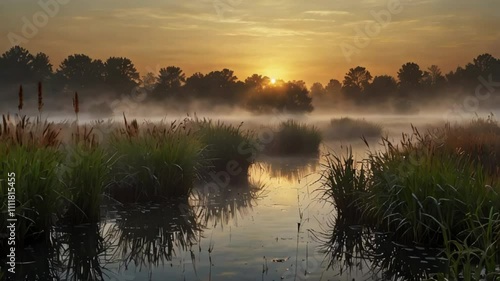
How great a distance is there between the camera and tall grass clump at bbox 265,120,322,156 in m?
25.0

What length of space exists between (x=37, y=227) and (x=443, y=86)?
79953 mm

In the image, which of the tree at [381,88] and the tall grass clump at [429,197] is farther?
the tree at [381,88]

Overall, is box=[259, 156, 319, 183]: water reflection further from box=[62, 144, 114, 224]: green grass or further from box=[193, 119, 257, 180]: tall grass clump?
box=[62, 144, 114, 224]: green grass

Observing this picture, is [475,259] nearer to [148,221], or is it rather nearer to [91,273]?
[91,273]

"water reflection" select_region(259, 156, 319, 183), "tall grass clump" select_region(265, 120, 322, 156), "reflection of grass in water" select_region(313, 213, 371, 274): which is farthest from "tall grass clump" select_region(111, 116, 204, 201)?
"tall grass clump" select_region(265, 120, 322, 156)

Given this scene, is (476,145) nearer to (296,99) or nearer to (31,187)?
(31,187)

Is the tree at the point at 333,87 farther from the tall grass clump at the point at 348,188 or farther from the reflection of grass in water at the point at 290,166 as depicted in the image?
the tall grass clump at the point at 348,188

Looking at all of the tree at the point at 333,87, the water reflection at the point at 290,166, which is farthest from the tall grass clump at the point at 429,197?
the tree at the point at 333,87

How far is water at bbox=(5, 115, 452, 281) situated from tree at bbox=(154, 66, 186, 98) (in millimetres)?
51822

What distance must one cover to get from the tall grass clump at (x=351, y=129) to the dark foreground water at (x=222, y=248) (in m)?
26.5

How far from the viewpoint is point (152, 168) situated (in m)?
12.4

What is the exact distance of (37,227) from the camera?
8.57m

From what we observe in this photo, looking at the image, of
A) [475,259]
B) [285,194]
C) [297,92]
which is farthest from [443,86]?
[475,259]

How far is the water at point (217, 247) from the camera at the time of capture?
295 inches
